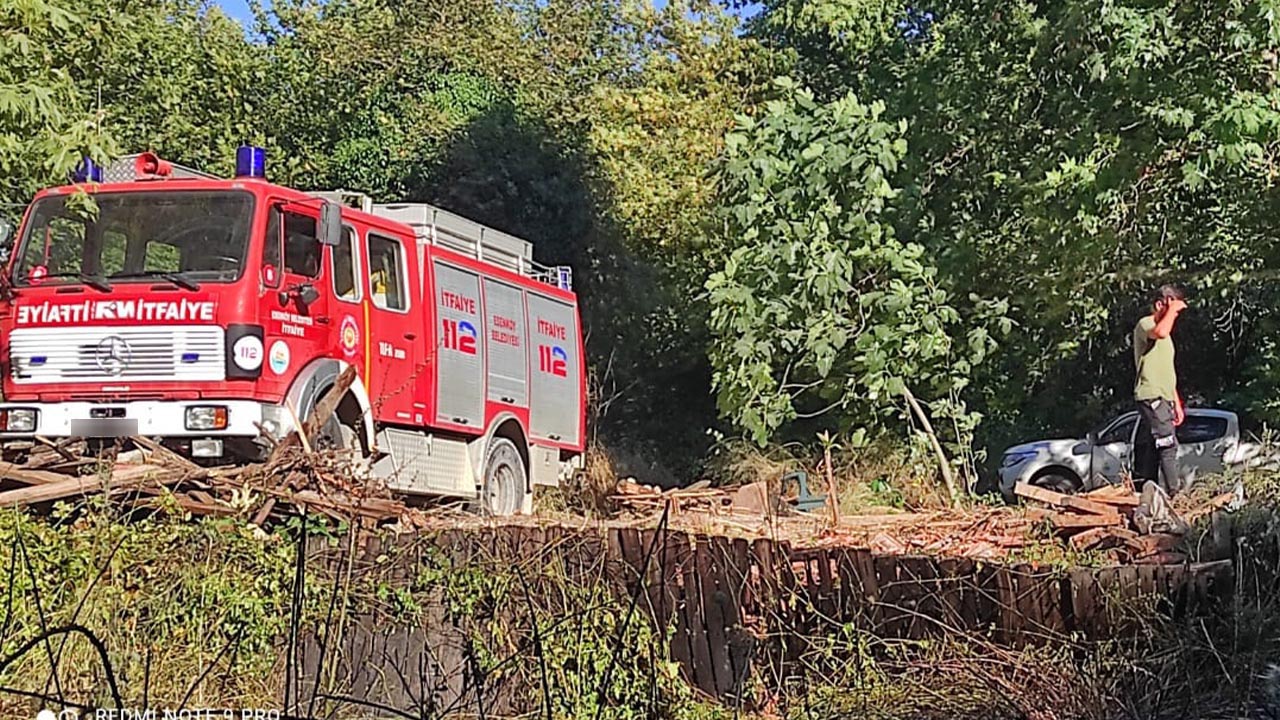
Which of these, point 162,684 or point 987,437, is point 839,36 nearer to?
point 987,437

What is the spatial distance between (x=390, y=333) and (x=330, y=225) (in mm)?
1343

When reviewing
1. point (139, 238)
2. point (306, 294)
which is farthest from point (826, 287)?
point (139, 238)

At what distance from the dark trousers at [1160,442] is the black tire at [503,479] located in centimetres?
543

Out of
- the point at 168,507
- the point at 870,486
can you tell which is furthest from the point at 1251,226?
the point at 168,507

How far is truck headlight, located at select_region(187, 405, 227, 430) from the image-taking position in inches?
396

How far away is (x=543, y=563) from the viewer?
24.7ft

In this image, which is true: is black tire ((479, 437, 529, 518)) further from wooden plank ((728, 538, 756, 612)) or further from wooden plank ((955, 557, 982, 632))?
wooden plank ((955, 557, 982, 632))

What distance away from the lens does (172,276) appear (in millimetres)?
10344

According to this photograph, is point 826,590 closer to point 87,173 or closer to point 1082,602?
point 1082,602

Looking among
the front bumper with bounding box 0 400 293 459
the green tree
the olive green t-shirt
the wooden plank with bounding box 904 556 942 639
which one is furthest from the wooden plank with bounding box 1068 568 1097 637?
the green tree

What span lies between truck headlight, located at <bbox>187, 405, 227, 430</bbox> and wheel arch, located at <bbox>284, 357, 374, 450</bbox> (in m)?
0.46

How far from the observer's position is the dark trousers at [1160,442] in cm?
1118

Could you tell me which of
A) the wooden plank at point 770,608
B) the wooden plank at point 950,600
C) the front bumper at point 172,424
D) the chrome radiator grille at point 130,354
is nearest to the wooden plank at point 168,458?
the front bumper at point 172,424

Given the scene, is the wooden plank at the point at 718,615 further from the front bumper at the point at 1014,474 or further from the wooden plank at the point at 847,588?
the front bumper at the point at 1014,474
